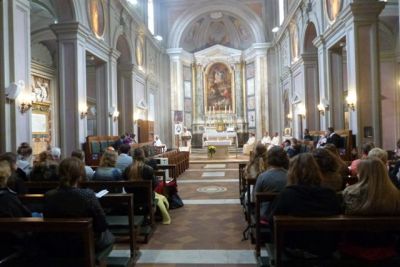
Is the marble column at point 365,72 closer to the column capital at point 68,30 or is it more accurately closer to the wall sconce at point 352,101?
the wall sconce at point 352,101

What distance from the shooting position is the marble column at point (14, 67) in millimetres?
6875

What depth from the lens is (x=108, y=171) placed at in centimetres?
485

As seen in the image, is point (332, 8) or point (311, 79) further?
point (311, 79)

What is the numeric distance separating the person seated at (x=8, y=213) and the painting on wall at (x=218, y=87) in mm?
21983

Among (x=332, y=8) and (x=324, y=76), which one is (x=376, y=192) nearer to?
(x=332, y=8)

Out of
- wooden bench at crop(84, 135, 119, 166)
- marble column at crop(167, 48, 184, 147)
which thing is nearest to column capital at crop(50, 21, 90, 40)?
wooden bench at crop(84, 135, 119, 166)

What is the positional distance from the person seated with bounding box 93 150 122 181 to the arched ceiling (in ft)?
64.1

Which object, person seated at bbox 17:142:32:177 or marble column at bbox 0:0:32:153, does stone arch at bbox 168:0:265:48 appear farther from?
person seated at bbox 17:142:32:177

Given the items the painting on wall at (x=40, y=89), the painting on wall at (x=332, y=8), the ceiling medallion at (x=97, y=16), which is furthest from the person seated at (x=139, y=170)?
the painting on wall at (x=40, y=89)

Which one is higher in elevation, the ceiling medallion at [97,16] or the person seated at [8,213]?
the ceiling medallion at [97,16]

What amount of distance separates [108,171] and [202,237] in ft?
5.22

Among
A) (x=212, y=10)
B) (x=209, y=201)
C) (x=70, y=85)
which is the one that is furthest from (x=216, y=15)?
(x=209, y=201)

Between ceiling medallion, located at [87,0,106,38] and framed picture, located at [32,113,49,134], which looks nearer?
ceiling medallion, located at [87,0,106,38]

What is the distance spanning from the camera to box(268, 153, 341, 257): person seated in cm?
262
